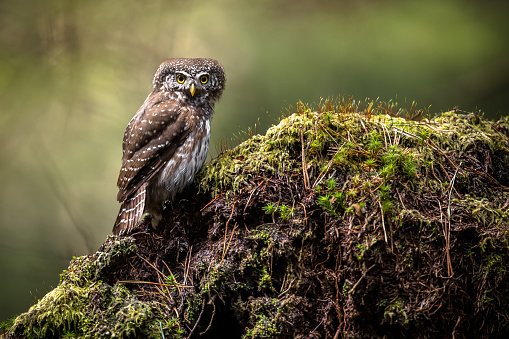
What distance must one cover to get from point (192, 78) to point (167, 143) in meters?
0.67

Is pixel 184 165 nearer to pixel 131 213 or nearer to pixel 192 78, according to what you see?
pixel 131 213

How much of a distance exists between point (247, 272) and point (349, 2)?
150 inches

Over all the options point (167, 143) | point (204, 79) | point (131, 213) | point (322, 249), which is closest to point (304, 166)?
point (322, 249)

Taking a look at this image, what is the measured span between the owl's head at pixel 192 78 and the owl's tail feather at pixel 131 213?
37.1 inches

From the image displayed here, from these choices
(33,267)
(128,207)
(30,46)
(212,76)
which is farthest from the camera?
(33,267)

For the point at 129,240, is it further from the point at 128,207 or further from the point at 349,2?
the point at 349,2

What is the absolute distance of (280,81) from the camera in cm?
588

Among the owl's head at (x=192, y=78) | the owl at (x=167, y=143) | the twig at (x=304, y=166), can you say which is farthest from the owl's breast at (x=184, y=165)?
the twig at (x=304, y=166)

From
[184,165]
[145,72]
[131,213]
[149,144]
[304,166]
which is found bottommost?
[131,213]

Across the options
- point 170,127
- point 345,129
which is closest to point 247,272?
point 345,129

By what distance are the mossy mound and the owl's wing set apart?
533 mm

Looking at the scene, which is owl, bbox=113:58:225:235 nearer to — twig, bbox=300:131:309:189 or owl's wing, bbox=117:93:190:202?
owl's wing, bbox=117:93:190:202

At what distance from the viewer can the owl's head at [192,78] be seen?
14.4ft

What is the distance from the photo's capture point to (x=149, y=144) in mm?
4102
